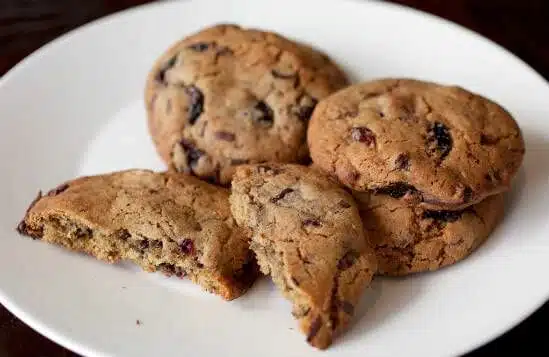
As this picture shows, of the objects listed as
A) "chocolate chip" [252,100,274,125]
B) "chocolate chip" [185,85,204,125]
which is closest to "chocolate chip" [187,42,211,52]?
"chocolate chip" [185,85,204,125]

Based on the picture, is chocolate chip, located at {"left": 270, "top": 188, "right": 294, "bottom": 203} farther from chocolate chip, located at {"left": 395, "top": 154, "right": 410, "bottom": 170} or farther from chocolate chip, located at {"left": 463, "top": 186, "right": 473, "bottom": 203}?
chocolate chip, located at {"left": 463, "top": 186, "right": 473, "bottom": 203}

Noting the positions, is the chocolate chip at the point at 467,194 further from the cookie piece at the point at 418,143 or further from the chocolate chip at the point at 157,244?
the chocolate chip at the point at 157,244

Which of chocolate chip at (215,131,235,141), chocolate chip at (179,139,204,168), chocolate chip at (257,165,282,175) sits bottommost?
chocolate chip at (179,139,204,168)

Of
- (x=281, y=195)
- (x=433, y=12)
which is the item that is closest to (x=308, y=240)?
(x=281, y=195)

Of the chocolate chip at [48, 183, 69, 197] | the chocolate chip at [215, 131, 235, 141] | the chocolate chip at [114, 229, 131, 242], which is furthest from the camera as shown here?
the chocolate chip at [215, 131, 235, 141]

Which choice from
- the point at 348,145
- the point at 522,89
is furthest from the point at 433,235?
the point at 522,89

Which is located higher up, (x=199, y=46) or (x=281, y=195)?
(x=199, y=46)

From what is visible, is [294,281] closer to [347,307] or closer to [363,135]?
[347,307]
